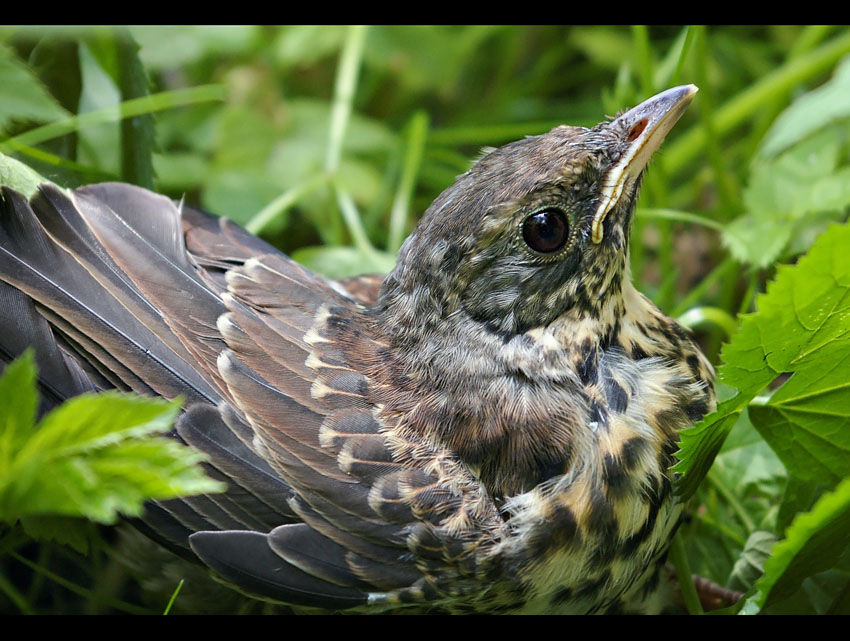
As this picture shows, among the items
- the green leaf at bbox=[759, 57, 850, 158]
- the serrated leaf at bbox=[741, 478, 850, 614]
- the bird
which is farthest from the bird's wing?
the green leaf at bbox=[759, 57, 850, 158]

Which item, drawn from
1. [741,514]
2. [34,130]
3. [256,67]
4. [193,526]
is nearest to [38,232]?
[34,130]

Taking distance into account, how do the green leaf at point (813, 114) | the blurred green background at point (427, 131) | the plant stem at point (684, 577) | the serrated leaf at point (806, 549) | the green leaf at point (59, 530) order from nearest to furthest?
the serrated leaf at point (806, 549), the green leaf at point (59, 530), the plant stem at point (684, 577), the blurred green background at point (427, 131), the green leaf at point (813, 114)

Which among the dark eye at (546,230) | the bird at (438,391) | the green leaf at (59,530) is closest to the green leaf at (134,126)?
the bird at (438,391)

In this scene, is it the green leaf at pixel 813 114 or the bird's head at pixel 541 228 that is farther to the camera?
the green leaf at pixel 813 114

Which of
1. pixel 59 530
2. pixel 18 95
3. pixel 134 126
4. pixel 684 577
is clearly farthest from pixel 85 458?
pixel 134 126

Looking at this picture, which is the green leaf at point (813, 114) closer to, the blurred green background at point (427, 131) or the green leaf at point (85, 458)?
the blurred green background at point (427, 131)

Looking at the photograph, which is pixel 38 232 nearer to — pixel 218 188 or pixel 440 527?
pixel 440 527

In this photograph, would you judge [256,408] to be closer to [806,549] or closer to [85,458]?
[85,458]

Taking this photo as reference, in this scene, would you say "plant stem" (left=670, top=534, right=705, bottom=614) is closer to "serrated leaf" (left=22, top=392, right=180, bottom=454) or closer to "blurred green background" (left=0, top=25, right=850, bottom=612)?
"blurred green background" (left=0, top=25, right=850, bottom=612)
